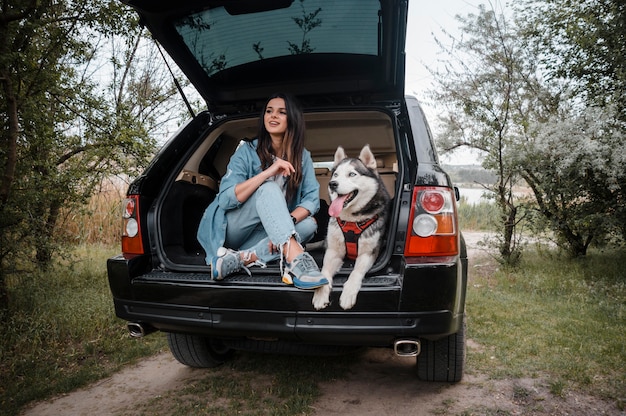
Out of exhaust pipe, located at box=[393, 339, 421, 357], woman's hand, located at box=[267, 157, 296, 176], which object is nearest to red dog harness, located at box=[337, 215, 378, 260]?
woman's hand, located at box=[267, 157, 296, 176]

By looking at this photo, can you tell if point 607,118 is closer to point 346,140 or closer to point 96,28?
point 346,140

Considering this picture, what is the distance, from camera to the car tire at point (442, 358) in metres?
2.46

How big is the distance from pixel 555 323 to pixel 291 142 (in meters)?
3.12

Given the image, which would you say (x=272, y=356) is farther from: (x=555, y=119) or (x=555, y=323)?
(x=555, y=119)

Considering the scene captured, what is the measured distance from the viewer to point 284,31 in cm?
254

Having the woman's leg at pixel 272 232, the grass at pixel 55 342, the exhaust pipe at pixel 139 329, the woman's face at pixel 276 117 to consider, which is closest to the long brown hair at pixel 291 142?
the woman's face at pixel 276 117

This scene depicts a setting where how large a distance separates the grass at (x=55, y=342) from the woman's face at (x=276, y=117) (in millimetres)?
2242

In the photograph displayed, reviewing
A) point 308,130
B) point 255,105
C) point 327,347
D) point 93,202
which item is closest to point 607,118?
point 308,130

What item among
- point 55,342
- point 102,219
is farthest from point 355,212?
point 102,219

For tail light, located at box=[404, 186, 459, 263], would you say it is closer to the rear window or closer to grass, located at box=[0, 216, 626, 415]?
the rear window

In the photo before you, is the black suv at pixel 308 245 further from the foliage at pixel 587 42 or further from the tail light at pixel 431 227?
the foliage at pixel 587 42

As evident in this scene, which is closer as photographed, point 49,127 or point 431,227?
point 431,227

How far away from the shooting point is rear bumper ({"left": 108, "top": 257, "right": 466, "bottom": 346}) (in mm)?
1858

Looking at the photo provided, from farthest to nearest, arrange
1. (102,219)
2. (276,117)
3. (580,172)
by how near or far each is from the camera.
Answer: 1. (102,219)
2. (580,172)
3. (276,117)
